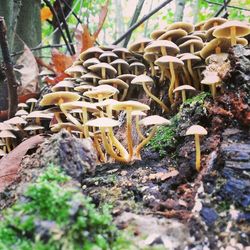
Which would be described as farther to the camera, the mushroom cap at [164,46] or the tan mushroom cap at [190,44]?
the tan mushroom cap at [190,44]

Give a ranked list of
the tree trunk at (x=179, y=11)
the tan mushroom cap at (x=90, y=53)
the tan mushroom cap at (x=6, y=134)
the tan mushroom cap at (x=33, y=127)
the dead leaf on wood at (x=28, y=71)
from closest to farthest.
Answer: the tan mushroom cap at (x=6, y=134) → the tan mushroom cap at (x=33, y=127) → the tan mushroom cap at (x=90, y=53) → the dead leaf on wood at (x=28, y=71) → the tree trunk at (x=179, y=11)

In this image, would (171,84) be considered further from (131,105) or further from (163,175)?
(163,175)

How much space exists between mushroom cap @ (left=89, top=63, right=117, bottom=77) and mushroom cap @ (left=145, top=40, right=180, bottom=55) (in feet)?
1.46

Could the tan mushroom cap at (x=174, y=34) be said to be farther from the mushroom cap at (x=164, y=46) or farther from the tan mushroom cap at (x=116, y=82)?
the tan mushroom cap at (x=116, y=82)

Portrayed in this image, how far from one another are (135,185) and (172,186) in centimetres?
24

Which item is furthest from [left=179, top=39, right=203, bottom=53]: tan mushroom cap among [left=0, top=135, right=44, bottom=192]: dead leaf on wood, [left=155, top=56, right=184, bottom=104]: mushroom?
[left=0, top=135, right=44, bottom=192]: dead leaf on wood

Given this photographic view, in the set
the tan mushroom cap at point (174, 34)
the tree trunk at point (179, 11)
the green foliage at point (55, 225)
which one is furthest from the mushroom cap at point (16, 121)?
the tree trunk at point (179, 11)

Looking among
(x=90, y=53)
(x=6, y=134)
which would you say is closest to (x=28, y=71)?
(x=90, y=53)

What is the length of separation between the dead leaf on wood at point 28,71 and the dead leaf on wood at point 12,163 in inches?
60.1

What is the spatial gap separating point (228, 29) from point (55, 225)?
235 centimetres

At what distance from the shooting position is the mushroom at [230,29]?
2783 mm

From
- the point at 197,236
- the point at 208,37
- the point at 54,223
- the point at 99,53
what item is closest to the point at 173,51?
the point at 208,37

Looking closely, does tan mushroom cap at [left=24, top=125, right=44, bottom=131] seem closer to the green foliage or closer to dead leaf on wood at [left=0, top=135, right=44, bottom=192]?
dead leaf on wood at [left=0, top=135, right=44, bottom=192]

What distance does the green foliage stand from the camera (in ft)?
4.45
